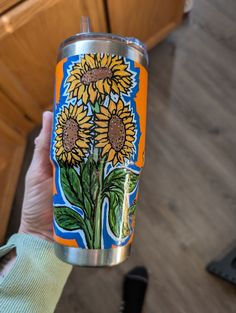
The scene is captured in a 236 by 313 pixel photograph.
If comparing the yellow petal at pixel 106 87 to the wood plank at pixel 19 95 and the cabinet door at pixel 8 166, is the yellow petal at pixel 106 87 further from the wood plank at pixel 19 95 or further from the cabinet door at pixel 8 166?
the cabinet door at pixel 8 166

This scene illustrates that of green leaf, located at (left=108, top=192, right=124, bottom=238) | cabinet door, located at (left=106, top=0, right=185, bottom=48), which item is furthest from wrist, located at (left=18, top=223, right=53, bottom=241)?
cabinet door, located at (left=106, top=0, right=185, bottom=48)

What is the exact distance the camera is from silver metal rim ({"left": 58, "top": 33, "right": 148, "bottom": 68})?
1.65 feet

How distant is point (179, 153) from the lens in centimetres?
115

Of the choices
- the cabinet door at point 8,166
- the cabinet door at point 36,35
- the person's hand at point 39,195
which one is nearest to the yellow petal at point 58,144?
the person's hand at point 39,195

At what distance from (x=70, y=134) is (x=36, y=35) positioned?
0.42 m

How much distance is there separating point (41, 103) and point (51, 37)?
29 cm

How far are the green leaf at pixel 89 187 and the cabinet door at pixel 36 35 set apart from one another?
43cm

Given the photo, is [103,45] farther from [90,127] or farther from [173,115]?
[173,115]

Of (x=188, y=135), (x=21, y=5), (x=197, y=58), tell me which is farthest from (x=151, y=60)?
(x=21, y=5)

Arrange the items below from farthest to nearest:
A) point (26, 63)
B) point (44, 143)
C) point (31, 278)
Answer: point (26, 63) < point (44, 143) < point (31, 278)

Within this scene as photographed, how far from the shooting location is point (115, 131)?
0.50 metres

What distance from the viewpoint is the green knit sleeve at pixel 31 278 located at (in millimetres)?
590

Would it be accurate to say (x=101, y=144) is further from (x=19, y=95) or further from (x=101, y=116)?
(x=19, y=95)

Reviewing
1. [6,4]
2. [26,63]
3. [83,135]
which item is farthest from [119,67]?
[26,63]
